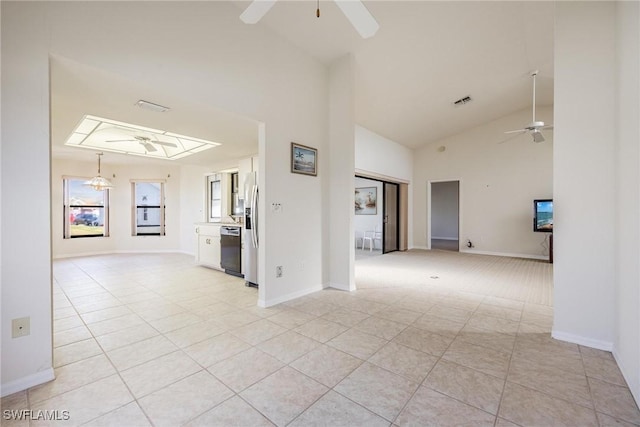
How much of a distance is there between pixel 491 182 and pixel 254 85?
6.97m

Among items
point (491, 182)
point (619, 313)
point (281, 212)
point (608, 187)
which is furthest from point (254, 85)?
point (491, 182)

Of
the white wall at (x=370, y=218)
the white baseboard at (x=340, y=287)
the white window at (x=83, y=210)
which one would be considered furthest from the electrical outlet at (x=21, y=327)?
the white wall at (x=370, y=218)

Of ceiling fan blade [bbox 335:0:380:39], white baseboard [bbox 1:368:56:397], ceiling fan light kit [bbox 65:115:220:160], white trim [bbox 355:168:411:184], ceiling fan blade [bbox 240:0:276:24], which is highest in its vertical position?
ceiling fan blade [bbox 240:0:276:24]

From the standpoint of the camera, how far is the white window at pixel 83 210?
7298 millimetres

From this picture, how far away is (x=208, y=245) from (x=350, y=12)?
16.1 ft

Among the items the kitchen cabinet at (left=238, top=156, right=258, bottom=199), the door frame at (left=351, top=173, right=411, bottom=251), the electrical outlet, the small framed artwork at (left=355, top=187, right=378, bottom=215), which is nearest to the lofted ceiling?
the kitchen cabinet at (left=238, top=156, right=258, bottom=199)

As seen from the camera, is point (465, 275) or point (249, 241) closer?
point (249, 241)

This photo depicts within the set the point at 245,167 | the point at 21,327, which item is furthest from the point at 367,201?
the point at 21,327

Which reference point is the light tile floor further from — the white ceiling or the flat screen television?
the flat screen television

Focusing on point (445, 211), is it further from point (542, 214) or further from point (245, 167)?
point (245, 167)

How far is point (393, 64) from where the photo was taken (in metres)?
4.31

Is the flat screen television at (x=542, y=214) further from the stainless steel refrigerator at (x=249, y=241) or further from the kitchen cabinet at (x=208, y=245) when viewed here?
the kitchen cabinet at (x=208, y=245)

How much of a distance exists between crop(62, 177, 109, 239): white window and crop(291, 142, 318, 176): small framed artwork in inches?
282

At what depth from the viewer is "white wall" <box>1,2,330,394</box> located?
177cm
